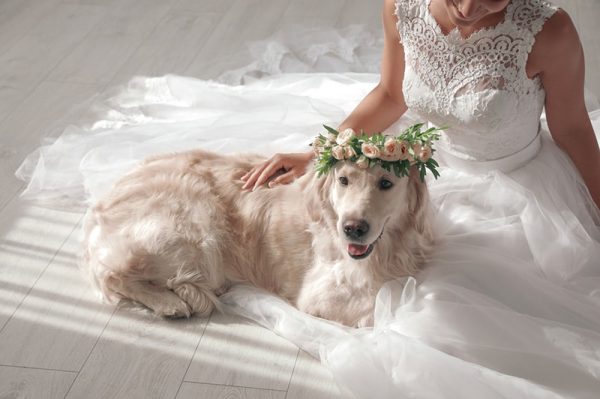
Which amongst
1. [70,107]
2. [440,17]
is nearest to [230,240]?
[440,17]

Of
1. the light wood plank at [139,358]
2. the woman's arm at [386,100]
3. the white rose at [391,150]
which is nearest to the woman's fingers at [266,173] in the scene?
the woman's arm at [386,100]

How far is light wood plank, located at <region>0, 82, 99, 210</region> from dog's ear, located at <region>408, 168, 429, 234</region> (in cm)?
178

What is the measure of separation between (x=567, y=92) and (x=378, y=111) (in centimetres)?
64

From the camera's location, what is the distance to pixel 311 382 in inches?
98.1

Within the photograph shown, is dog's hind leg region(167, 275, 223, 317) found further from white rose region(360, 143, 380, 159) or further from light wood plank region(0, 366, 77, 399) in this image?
white rose region(360, 143, 380, 159)

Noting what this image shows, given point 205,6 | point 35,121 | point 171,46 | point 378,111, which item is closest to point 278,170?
point 378,111

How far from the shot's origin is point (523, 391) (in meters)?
2.19

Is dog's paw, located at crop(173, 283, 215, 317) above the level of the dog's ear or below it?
below

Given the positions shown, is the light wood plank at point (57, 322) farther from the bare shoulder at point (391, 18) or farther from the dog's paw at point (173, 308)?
the bare shoulder at point (391, 18)

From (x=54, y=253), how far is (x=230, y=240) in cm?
76

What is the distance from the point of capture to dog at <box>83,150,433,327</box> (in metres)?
2.55

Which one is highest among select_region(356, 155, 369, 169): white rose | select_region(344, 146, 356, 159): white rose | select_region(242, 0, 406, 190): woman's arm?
select_region(344, 146, 356, 159): white rose

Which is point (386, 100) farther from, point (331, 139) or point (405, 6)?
point (331, 139)

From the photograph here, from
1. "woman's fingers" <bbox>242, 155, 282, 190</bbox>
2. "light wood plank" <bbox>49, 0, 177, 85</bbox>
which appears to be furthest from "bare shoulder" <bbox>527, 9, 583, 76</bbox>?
"light wood plank" <bbox>49, 0, 177, 85</bbox>
